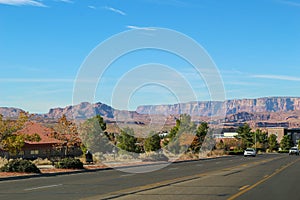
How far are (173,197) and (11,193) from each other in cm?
570

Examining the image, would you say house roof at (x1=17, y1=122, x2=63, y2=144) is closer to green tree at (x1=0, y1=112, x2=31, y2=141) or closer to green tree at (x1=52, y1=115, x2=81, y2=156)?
green tree at (x1=52, y1=115, x2=81, y2=156)

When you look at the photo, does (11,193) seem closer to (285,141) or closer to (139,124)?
(139,124)

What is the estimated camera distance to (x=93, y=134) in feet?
166

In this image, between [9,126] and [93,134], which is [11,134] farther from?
[93,134]

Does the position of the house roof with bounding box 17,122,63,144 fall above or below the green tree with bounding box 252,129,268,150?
above

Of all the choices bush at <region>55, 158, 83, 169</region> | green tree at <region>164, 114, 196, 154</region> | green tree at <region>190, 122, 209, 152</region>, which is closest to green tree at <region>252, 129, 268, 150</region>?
green tree at <region>190, 122, 209, 152</region>

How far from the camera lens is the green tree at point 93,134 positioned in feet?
163

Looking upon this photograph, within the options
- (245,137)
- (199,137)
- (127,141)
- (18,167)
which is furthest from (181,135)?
(245,137)

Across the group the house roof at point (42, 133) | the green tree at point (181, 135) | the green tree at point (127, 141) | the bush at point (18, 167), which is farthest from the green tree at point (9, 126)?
the green tree at point (181, 135)

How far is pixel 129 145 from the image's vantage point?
2296 inches

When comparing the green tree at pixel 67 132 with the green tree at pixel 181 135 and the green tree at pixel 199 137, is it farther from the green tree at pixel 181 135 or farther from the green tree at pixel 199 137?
the green tree at pixel 199 137

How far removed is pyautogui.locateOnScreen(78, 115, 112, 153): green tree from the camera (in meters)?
49.5

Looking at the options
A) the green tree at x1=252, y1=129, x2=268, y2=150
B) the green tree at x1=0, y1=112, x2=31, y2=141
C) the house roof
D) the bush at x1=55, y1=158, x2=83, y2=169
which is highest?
the green tree at x1=0, y1=112, x2=31, y2=141

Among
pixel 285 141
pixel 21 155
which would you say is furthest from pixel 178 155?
pixel 285 141
